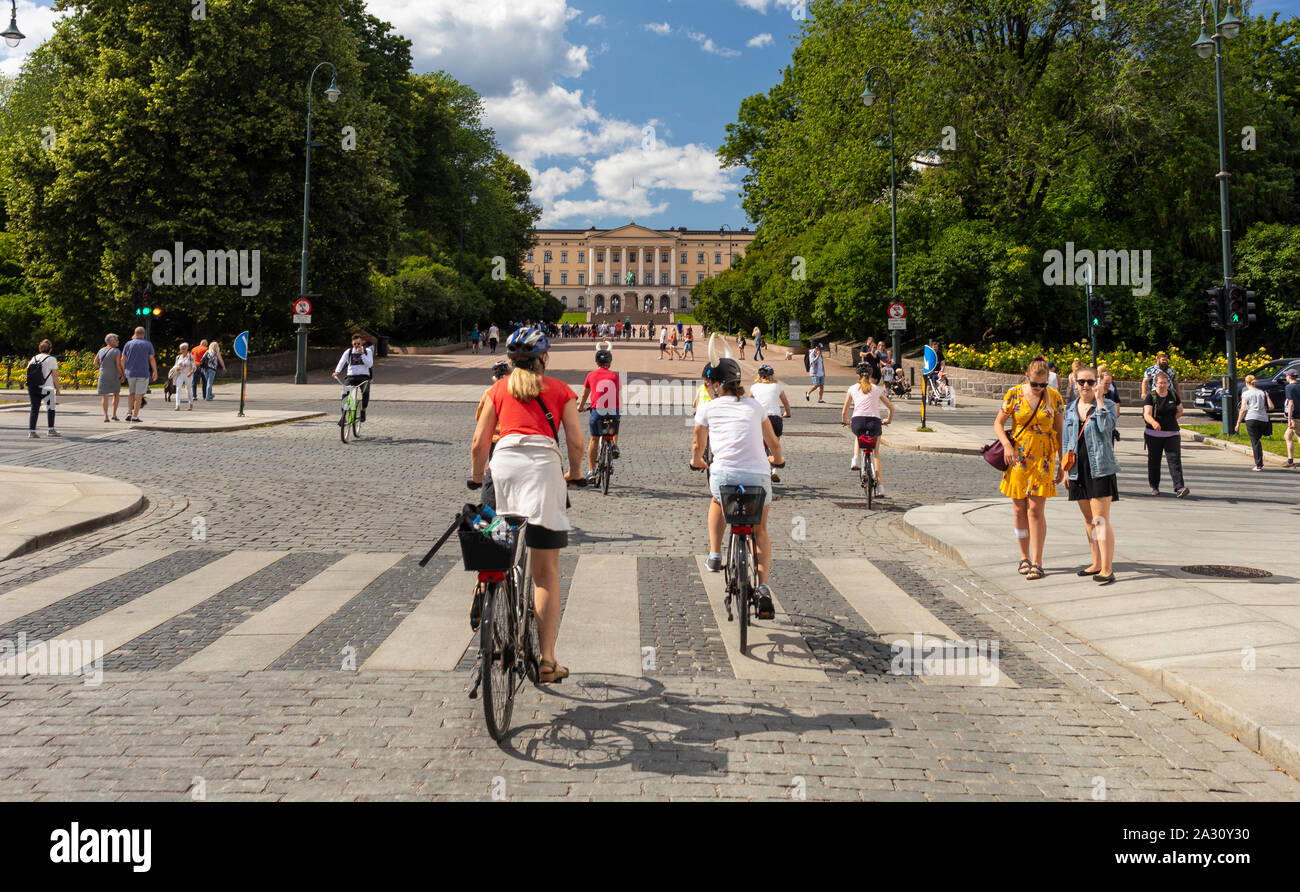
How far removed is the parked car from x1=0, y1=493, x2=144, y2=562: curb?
87.6ft

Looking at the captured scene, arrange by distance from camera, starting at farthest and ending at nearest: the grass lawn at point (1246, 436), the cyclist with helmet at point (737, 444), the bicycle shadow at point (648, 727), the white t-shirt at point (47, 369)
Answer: the grass lawn at point (1246, 436) → the white t-shirt at point (47, 369) → the cyclist with helmet at point (737, 444) → the bicycle shadow at point (648, 727)

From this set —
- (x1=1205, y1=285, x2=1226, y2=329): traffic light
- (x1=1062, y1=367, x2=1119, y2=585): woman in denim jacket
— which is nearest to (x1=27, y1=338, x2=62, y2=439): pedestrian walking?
(x1=1062, y1=367, x2=1119, y2=585): woman in denim jacket

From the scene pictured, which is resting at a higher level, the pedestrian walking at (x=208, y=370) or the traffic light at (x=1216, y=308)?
the traffic light at (x=1216, y=308)

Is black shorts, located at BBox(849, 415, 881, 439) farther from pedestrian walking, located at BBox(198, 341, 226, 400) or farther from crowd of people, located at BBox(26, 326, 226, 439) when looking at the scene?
pedestrian walking, located at BBox(198, 341, 226, 400)

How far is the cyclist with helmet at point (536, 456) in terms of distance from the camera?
208 inches

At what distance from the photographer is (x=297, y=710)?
5.38m

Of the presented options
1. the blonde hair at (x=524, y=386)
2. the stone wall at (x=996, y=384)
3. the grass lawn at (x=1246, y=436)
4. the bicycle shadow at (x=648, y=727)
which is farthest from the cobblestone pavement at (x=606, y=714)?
the stone wall at (x=996, y=384)

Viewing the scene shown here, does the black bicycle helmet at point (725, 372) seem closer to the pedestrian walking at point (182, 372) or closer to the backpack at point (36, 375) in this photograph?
the backpack at point (36, 375)

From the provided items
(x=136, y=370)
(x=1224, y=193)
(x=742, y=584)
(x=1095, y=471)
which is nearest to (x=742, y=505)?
(x=742, y=584)

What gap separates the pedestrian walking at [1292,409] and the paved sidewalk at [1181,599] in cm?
649

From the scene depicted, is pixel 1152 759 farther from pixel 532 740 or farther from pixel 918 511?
pixel 918 511

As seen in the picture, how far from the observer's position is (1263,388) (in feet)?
96.2
